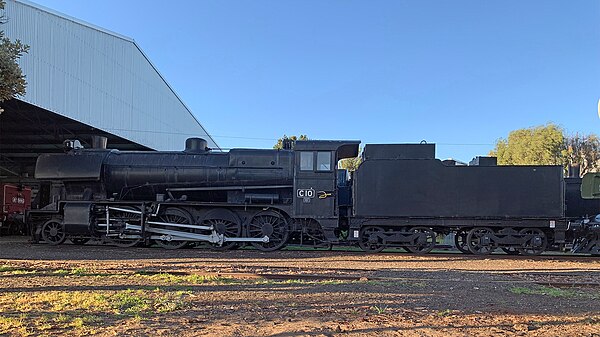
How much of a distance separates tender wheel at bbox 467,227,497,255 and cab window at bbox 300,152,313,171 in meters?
4.81

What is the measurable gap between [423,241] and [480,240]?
1.57 metres

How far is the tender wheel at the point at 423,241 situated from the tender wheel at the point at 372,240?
78 centimetres

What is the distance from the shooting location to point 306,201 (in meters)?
13.0

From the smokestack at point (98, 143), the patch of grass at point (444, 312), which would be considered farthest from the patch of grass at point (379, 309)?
the smokestack at point (98, 143)

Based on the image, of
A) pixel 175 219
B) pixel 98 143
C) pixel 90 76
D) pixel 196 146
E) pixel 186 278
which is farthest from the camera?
pixel 90 76

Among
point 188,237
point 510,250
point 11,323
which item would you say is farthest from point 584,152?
point 11,323

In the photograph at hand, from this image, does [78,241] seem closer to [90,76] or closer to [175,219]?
[175,219]

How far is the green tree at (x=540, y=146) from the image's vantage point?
37.2 meters

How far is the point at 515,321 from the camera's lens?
5301 mm

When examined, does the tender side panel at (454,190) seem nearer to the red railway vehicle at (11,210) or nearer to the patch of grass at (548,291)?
the patch of grass at (548,291)

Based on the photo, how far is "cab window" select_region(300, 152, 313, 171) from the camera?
13.2 m

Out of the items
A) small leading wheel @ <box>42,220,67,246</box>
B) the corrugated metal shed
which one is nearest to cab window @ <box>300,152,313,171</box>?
small leading wheel @ <box>42,220,67,246</box>

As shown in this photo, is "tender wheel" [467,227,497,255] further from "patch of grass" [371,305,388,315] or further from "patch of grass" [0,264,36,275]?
"patch of grass" [0,264,36,275]

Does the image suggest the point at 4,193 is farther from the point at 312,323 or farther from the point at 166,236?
the point at 312,323
